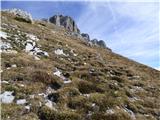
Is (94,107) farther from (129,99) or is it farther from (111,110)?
(129,99)

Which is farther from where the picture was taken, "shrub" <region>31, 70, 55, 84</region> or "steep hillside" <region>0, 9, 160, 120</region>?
"shrub" <region>31, 70, 55, 84</region>

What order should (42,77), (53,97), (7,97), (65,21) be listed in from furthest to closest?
(65,21) < (42,77) < (53,97) < (7,97)

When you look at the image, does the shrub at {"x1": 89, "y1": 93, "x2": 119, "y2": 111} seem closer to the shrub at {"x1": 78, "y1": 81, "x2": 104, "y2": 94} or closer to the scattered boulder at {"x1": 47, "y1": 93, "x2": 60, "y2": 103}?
the shrub at {"x1": 78, "y1": 81, "x2": 104, "y2": 94}

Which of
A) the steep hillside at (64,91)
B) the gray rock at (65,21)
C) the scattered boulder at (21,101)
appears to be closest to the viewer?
the steep hillside at (64,91)

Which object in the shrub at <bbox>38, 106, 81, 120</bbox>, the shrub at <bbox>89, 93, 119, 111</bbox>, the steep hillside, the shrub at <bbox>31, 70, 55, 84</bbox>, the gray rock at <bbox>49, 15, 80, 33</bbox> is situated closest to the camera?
the shrub at <bbox>38, 106, 81, 120</bbox>

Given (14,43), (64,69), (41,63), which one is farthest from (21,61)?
(14,43)

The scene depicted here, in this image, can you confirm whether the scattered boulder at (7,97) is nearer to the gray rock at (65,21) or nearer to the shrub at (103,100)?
the shrub at (103,100)

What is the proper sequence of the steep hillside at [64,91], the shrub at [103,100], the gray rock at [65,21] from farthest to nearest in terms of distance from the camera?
1. the gray rock at [65,21]
2. the shrub at [103,100]
3. the steep hillside at [64,91]

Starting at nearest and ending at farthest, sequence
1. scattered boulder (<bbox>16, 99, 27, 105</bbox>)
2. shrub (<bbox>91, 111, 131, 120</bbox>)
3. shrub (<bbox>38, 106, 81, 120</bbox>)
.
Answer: shrub (<bbox>38, 106, 81, 120</bbox>)
shrub (<bbox>91, 111, 131, 120</bbox>)
scattered boulder (<bbox>16, 99, 27, 105</bbox>)

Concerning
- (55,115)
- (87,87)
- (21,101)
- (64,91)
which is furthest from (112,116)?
(21,101)

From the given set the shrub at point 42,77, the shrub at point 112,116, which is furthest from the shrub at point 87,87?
the shrub at point 112,116

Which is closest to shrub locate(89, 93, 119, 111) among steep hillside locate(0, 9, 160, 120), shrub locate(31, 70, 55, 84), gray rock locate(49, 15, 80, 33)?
steep hillside locate(0, 9, 160, 120)

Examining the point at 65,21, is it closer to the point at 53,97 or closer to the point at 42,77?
the point at 42,77

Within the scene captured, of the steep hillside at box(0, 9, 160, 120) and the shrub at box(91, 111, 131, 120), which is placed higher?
the steep hillside at box(0, 9, 160, 120)
